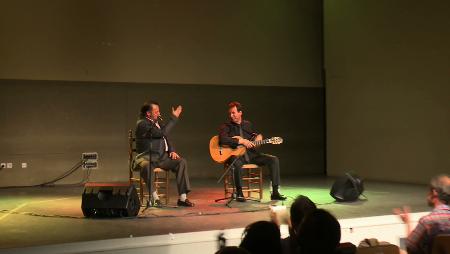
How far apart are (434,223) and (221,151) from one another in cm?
406

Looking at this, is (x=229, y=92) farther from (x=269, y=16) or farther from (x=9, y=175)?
(x=9, y=175)

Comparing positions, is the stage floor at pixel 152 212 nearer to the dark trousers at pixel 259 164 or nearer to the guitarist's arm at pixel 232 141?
the dark trousers at pixel 259 164

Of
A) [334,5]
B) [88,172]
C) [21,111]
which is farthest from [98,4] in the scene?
[334,5]

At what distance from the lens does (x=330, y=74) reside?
10.4 metres

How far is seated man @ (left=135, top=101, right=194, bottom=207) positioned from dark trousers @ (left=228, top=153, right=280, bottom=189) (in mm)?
647

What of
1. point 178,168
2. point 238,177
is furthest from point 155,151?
point 238,177

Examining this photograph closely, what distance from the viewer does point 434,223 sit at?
2869 mm

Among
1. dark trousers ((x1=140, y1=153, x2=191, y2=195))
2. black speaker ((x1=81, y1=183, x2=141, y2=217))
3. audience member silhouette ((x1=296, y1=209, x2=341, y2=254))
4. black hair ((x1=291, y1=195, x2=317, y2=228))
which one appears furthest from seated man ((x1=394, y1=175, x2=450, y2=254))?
dark trousers ((x1=140, y1=153, x2=191, y2=195))

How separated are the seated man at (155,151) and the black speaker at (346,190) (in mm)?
1726

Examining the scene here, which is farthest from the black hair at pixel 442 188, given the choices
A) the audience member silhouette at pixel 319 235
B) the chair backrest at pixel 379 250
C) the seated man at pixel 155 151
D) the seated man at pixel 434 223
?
the seated man at pixel 155 151

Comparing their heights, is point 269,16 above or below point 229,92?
above

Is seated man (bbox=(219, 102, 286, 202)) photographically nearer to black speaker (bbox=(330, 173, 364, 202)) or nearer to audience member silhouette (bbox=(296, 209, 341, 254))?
black speaker (bbox=(330, 173, 364, 202))

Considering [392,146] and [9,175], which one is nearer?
[9,175]

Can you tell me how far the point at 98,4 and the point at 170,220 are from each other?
4779 millimetres
